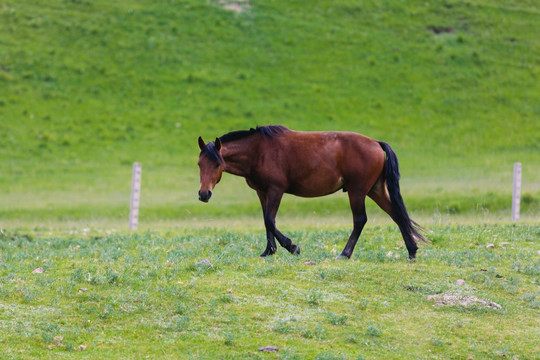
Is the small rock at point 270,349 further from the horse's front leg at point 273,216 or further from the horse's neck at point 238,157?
the horse's neck at point 238,157

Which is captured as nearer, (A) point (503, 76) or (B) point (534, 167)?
(B) point (534, 167)

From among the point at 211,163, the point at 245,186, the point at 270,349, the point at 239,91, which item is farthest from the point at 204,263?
the point at 239,91

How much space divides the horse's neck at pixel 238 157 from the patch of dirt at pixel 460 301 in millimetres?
4239

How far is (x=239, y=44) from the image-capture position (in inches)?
2088

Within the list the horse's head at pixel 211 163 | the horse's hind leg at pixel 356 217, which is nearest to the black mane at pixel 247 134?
the horse's head at pixel 211 163

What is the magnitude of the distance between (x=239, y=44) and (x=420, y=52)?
12.5 meters

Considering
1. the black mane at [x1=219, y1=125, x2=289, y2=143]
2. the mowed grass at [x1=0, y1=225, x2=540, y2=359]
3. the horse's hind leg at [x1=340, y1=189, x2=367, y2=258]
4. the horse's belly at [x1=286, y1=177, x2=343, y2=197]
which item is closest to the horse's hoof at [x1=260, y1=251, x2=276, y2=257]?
the mowed grass at [x1=0, y1=225, x2=540, y2=359]

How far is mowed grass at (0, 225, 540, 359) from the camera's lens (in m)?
9.50

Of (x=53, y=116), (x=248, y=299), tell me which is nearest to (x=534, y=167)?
(x=53, y=116)

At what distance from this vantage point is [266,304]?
429 inches

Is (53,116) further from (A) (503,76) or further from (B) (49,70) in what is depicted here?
(A) (503,76)

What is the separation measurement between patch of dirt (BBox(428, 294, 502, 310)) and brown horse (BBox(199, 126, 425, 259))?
2.39 meters

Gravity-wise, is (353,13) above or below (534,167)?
above

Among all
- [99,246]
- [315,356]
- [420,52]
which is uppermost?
[420,52]
